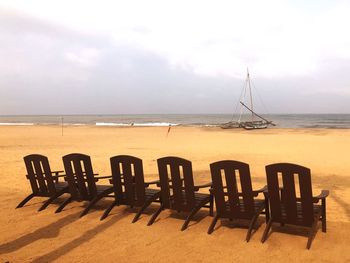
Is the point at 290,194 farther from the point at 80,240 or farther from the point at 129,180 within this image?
the point at 80,240

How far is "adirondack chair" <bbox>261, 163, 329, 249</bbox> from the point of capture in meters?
4.23

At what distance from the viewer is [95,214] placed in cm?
580

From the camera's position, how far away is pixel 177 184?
16.5ft

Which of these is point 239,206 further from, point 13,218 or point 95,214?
point 13,218

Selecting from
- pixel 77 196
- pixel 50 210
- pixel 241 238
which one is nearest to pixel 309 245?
pixel 241 238

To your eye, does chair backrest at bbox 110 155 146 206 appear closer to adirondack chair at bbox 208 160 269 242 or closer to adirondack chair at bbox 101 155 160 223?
adirondack chair at bbox 101 155 160 223

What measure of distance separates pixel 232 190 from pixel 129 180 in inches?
65.7

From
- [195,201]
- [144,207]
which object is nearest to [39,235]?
[144,207]

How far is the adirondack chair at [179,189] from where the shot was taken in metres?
4.90

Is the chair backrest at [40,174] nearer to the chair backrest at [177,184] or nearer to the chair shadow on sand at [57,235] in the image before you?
the chair shadow on sand at [57,235]

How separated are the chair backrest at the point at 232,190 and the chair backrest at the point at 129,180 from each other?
3.90 ft

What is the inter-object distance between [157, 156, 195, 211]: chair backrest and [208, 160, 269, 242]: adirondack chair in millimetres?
393

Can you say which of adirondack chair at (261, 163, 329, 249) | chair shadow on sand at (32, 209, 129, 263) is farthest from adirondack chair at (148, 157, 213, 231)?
adirondack chair at (261, 163, 329, 249)

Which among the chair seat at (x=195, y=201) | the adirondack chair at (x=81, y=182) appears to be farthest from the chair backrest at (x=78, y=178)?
the chair seat at (x=195, y=201)
